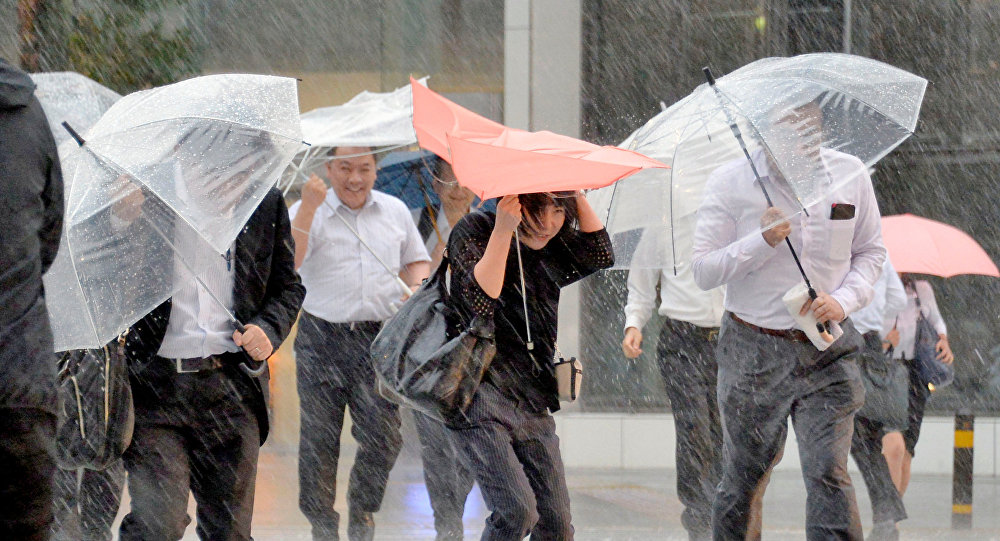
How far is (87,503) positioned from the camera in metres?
6.14

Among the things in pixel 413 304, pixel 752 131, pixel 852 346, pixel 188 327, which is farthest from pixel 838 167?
pixel 188 327

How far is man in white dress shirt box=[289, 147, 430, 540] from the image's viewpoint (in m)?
6.77

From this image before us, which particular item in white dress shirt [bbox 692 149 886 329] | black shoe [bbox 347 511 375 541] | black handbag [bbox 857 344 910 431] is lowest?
black shoe [bbox 347 511 375 541]

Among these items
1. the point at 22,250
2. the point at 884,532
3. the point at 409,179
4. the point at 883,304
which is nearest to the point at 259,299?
the point at 22,250

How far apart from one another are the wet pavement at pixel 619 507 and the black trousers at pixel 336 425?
74 cm

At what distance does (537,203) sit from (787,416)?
139 centimetres

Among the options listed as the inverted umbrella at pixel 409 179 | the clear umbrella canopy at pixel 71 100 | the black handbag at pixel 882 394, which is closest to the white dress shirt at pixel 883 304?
the black handbag at pixel 882 394

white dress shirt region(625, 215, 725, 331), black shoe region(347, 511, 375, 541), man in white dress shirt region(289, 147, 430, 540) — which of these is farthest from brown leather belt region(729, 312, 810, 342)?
black shoe region(347, 511, 375, 541)

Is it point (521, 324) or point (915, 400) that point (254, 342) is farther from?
point (915, 400)

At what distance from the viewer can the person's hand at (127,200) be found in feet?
14.6

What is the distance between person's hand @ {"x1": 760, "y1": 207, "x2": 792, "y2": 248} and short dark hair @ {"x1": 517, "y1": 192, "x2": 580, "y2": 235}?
0.78m

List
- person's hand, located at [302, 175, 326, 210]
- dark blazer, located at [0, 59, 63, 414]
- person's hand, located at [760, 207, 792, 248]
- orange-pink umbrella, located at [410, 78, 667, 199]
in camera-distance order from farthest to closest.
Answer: person's hand, located at [302, 175, 326, 210]
person's hand, located at [760, 207, 792, 248]
orange-pink umbrella, located at [410, 78, 667, 199]
dark blazer, located at [0, 59, 63, 414]

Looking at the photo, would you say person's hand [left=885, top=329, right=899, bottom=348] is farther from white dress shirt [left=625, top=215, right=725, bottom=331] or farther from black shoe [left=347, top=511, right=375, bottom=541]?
black shoe [left=347, top=511, right=375, bottom=541]

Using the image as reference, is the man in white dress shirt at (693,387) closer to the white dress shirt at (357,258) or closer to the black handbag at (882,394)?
the black handbag at (882,394)
